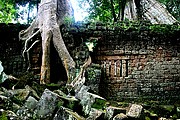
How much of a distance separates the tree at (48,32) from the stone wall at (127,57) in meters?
0.30

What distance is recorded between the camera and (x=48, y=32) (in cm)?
717

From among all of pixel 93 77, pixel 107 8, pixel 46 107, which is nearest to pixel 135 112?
pixel 46 107

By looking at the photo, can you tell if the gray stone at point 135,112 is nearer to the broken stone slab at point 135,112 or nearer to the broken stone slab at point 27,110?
the broken stone slab at point 135,112

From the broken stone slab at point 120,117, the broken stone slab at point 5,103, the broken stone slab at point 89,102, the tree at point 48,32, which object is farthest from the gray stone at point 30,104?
the tree at point 48,32

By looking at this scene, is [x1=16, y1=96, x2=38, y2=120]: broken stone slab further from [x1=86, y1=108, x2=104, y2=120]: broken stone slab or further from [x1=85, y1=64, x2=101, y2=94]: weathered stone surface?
[x1=85, y1=64, x2=101, y2=94]: weathered stone surface

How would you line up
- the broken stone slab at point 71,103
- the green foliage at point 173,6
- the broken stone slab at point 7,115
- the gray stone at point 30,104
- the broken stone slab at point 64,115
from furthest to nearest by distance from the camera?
the green foliage at point 173,6, the broken stone slab at point 71,103, the gray stone at point 30,104, the broken stone slab at point 64,115, the broken stone slab at point 7,115

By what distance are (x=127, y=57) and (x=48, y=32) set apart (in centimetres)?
194

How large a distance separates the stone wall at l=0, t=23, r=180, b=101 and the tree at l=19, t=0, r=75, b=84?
0.30m

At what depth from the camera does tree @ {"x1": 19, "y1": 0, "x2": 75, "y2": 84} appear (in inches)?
278

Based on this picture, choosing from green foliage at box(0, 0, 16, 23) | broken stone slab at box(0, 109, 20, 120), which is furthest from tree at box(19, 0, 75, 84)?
broken stone slab at box(0, 109, 20, 120)

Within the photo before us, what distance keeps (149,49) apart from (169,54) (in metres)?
0.50

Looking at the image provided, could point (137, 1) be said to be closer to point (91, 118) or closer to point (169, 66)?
point (169, 66)

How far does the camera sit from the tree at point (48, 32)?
23.1ft

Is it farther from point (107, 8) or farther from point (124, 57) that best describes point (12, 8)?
point (124, 57)
